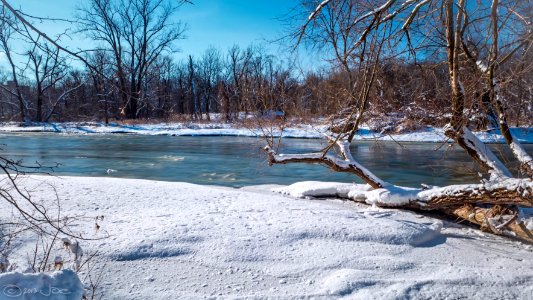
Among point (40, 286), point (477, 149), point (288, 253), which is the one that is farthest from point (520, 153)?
point (40, 286)

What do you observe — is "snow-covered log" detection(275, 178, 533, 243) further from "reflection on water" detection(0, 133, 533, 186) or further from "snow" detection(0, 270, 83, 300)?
"snow" detection(0, 270, 83, 300)

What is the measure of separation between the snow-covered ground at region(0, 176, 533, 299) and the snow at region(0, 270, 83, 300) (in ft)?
2.92

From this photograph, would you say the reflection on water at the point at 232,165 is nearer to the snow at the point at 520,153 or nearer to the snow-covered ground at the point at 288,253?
the snow at the point at 520,153

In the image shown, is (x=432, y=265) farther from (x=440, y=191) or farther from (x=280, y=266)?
(x=440, y=191)

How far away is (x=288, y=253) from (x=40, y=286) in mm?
2517

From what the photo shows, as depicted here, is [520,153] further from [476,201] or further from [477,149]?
[476,201]

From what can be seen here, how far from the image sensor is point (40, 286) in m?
2.52

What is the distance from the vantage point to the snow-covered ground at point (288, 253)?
3650 mm

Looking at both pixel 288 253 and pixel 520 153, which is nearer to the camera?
pixel 288 253

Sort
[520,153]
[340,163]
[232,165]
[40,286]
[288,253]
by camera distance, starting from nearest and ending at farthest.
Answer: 1. [40,286]
2. [288,253]
3. [520,153]
4. [340,163]
5. [232,165]

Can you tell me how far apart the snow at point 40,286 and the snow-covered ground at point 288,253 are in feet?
2.92

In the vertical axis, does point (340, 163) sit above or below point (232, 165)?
above

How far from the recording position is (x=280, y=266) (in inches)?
162

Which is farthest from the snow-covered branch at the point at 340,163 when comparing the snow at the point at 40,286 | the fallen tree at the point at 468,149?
the snow at the point at 40,286
